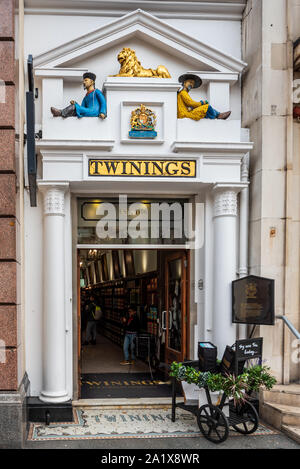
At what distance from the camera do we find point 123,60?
7387 mm

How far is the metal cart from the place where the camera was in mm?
5953

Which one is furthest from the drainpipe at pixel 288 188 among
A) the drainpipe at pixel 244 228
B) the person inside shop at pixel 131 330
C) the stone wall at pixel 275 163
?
the person inside shop at pixel 131 330

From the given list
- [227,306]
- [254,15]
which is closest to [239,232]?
[227,306]

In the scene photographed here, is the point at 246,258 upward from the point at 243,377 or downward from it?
upward

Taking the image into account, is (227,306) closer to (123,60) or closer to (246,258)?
(246,258)

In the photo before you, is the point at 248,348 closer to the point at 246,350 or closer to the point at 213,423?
the point at 246,350

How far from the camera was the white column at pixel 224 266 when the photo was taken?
23.9ft

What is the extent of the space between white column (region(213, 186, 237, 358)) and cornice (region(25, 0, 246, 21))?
324cm

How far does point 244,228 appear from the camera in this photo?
757 centimetres

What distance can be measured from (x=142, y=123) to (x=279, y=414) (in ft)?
16.6

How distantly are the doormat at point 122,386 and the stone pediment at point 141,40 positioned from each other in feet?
19.2

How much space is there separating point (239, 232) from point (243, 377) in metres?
2.64

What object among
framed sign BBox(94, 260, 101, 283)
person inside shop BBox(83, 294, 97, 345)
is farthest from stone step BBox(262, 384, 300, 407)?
framed sign BBox(94, 260, 101, 283)
